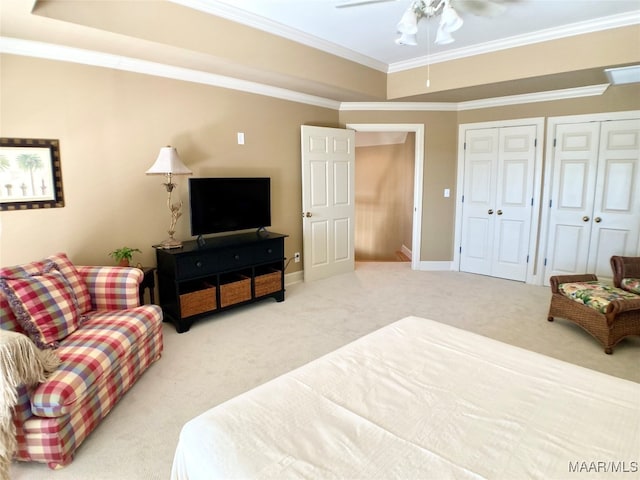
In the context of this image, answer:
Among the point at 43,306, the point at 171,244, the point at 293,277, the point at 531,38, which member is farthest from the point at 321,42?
the point at 43,306

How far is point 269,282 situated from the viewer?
4156 mm

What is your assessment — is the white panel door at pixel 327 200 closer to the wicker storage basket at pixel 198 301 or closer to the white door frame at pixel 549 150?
the wicker storage basket at pixel 198 301

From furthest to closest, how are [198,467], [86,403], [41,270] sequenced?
[41,270]
[86,403]
[198,467]

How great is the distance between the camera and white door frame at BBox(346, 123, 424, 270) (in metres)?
5.48

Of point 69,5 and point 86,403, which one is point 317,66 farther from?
point 86,403

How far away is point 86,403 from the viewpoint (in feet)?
6.57

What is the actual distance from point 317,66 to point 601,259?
4.08 meters

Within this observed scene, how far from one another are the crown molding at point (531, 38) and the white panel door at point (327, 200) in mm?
1294

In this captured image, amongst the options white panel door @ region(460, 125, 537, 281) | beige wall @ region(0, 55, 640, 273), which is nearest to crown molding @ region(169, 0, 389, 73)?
beige wall @ region(0, 55, 640, 273)

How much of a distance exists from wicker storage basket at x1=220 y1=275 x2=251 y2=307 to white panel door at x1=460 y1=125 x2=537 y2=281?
135 inches

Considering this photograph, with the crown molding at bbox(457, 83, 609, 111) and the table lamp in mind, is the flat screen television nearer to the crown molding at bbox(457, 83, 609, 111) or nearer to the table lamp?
the table lamp

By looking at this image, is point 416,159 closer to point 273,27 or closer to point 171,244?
point 273,27

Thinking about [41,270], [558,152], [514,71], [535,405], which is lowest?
[535,405]

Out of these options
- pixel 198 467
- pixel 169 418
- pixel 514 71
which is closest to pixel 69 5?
pixel 169 418
